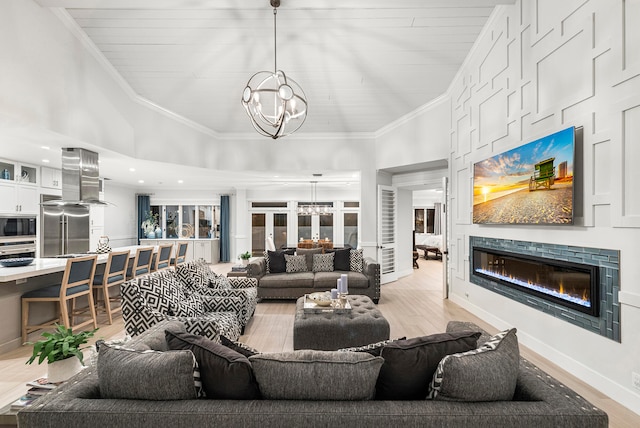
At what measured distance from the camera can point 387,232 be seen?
7.25 metres

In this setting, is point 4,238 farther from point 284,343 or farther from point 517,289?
point 517,289

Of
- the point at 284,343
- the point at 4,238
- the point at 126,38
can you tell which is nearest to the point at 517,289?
the point at 284,343

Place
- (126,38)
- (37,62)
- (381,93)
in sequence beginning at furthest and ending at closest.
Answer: (381,93)
(126,38)
(37,62)

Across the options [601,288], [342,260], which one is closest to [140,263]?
[342,260]

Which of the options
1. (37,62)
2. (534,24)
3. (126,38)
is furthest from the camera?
(126,38)

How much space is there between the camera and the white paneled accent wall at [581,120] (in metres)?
2.35

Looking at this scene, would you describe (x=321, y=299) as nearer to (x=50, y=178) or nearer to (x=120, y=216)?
(x=50, y=178)

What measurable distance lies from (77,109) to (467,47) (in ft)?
16.4

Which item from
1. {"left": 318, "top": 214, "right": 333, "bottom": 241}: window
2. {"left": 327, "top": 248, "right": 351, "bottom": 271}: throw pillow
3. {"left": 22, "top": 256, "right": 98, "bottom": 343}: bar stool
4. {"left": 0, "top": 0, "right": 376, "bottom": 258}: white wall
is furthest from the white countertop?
{"left": 318, "top": 214, "right": 333, "bottom": 241}: window

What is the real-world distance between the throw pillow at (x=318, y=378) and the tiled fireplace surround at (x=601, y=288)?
222 cm

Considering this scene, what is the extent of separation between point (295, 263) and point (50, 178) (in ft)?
17.0

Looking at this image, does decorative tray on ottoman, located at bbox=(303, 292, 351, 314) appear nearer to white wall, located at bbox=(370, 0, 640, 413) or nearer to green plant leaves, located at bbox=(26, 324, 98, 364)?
white wall, located at bbox=(370, 0, 640, 413)

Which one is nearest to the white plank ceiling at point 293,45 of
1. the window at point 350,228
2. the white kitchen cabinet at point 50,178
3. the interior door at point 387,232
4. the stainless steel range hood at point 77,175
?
the stainless steel range hood at point 77,175

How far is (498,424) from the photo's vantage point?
48.6 inches
